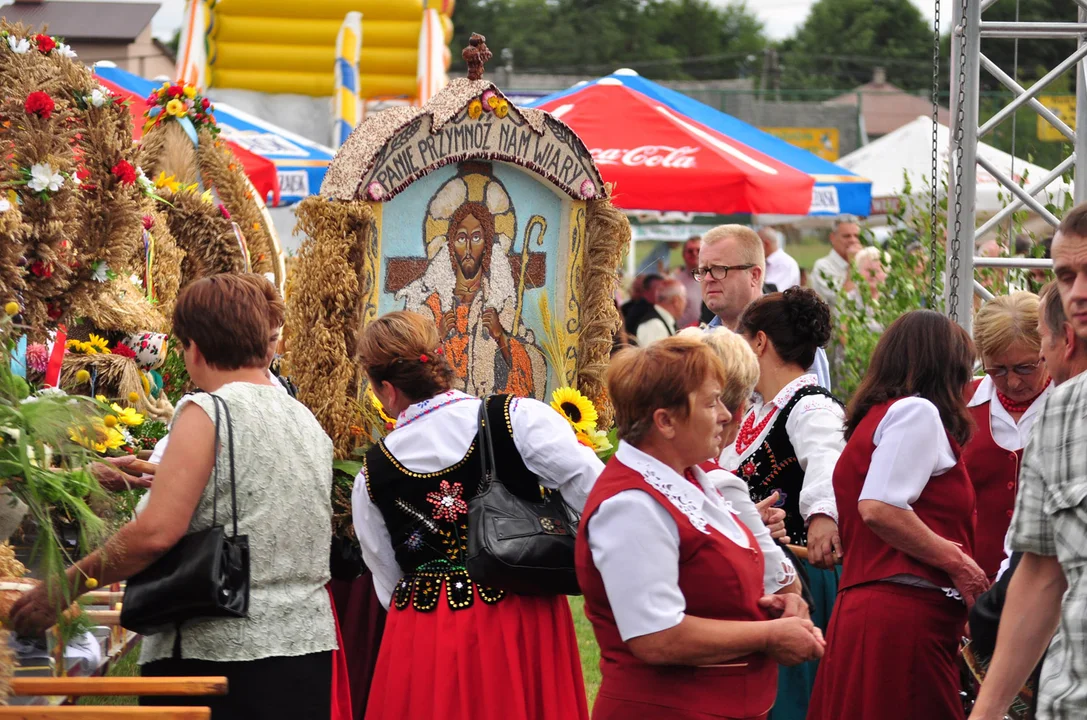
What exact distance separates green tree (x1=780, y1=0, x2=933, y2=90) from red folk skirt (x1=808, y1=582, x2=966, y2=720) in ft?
174

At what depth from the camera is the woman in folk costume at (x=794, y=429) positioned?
12.2ft

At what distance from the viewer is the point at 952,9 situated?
5652 millimetres

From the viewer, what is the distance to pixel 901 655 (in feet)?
11.2

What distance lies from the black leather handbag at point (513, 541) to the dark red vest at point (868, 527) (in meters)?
0.80

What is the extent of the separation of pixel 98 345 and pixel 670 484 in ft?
8.77

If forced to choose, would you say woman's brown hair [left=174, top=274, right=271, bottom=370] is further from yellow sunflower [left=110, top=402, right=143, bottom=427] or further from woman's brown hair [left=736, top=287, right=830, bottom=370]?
woman's brown hair [left=736, top=287, right=830, bottom=370]

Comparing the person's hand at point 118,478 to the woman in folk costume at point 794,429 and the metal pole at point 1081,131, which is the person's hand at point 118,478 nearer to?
the woman in folk costume at point 794,429

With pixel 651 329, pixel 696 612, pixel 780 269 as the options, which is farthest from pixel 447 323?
pixel 651 329

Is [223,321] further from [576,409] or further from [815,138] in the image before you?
[815,138]

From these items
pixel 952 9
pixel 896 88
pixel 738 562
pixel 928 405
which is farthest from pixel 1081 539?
pixel 896 88

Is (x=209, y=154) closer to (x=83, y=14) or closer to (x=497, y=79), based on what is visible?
(x=83, y=14)

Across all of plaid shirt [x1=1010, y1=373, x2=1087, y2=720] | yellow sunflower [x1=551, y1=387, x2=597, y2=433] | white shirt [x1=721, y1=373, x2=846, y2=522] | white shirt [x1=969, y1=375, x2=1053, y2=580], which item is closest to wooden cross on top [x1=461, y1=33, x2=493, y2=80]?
yellow sunflower [x1=551, y1=387, x2=597, y2=433]

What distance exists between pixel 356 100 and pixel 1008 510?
10.0 metres

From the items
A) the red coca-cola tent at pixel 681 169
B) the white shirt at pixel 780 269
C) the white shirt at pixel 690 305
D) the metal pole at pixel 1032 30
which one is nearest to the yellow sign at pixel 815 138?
the white shirt at pixel 690 305
